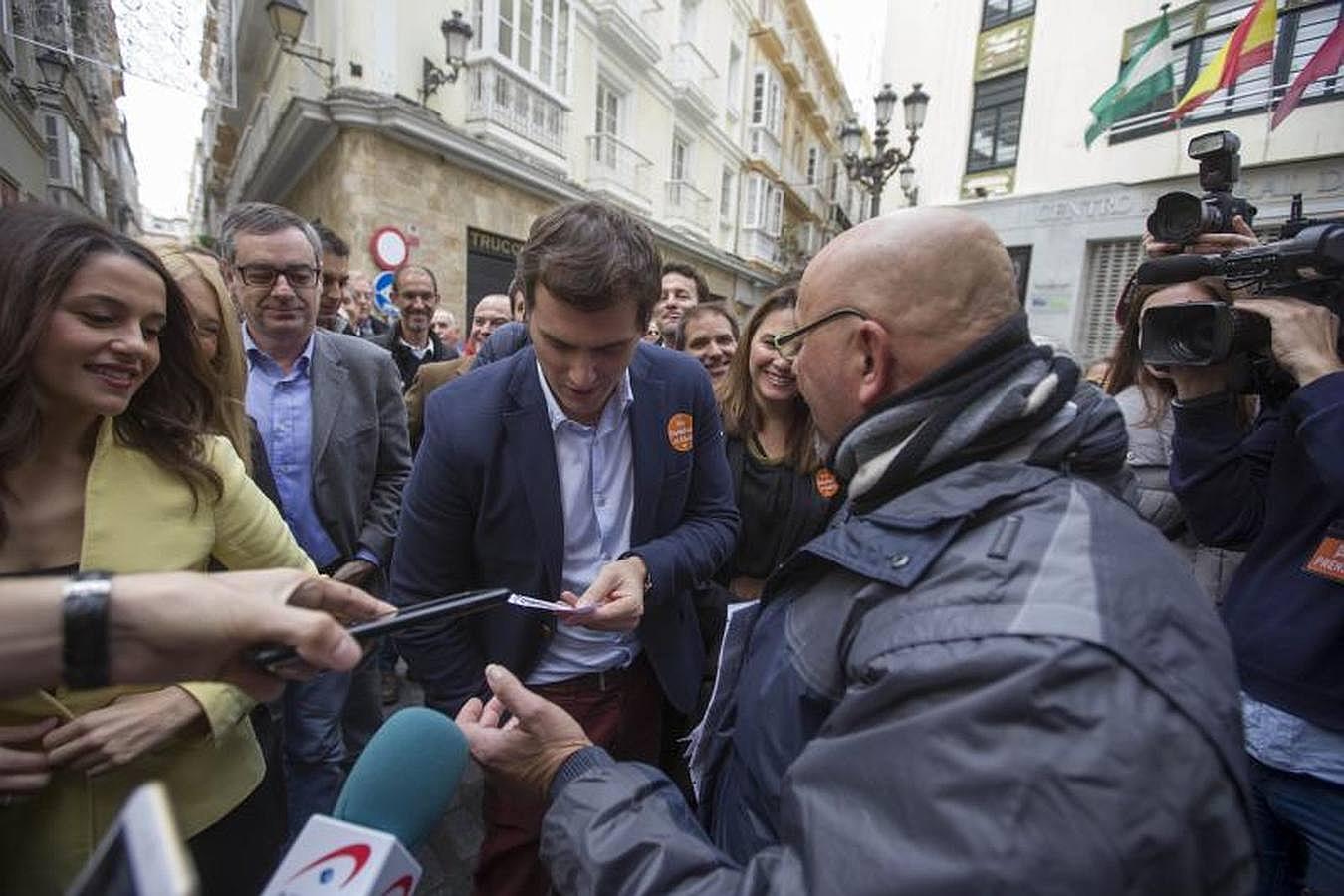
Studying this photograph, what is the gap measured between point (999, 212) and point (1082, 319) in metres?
2.75

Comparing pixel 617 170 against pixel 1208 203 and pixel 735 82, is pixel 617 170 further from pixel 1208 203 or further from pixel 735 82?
pixel 1208 203

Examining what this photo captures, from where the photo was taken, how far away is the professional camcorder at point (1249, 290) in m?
1.58

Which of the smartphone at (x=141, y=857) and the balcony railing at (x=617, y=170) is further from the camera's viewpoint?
the balcony railing at (x=617, y=170)

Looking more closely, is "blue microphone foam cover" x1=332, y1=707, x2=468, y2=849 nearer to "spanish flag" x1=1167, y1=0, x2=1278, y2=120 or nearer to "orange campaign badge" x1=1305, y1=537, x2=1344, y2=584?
"orange campaign badge" x1=1305, y1=537, x2=1344, y2=584

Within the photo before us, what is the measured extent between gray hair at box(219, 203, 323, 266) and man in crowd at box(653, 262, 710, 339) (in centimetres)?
238

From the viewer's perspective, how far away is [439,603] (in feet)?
3.43

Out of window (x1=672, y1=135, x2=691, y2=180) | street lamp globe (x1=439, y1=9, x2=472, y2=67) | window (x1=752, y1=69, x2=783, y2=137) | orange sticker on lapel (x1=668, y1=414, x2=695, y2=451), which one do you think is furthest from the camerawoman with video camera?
window (x1=752, y1=69, x2=783, y2=137)

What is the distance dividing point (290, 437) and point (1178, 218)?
10.3 ft

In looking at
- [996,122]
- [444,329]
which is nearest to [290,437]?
[444,329]

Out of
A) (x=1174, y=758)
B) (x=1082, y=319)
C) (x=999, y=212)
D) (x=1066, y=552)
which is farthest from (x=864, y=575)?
(x=999, y=212)

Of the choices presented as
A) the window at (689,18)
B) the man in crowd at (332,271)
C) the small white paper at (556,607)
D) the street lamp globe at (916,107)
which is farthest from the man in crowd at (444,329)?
the window at (689,18)

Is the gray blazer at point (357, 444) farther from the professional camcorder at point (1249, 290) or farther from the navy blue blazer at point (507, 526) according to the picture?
the professional camcorder at point (1249, 290)

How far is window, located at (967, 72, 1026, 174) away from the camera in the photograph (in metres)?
13.3

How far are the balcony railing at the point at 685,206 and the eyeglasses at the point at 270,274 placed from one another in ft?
46.0
